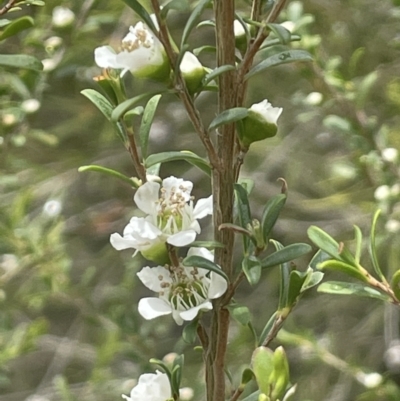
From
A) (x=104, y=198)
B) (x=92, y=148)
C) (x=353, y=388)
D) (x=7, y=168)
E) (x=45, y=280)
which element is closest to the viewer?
(x=45, y=280)

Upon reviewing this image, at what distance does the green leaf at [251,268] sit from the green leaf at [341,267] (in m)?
0.06

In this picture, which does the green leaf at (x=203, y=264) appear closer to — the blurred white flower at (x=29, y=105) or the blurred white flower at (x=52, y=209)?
the blurred white flower at (x=29, y=105)

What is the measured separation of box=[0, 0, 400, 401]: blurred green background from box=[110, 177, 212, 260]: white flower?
639 mm

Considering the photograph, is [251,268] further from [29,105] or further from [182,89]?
[29,105]

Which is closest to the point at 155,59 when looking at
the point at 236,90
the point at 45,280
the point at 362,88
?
the point at 236,90

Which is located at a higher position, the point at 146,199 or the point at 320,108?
the point at 146,199

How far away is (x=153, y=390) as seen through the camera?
467 millimetres

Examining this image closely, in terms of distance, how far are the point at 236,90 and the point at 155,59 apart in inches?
2.6

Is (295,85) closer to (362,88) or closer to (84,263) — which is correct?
(362,88)

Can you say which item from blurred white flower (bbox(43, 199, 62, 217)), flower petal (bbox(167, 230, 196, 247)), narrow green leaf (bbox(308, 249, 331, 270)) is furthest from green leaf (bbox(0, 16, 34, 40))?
blurred white flower (bbox(43, 199, 62, 217))

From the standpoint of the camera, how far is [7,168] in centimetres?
140

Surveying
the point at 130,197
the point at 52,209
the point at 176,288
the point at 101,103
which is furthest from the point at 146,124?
the point at 130,197

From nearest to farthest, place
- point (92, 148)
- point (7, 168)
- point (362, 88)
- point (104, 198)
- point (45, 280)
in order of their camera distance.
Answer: point (362, 88) < point (45, 280) < point (7, 168) < point (92, 148) < point (104, 198)

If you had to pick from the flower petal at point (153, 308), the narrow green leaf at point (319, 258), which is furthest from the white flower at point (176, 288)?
the narrow green leaf at point (319, 258)
